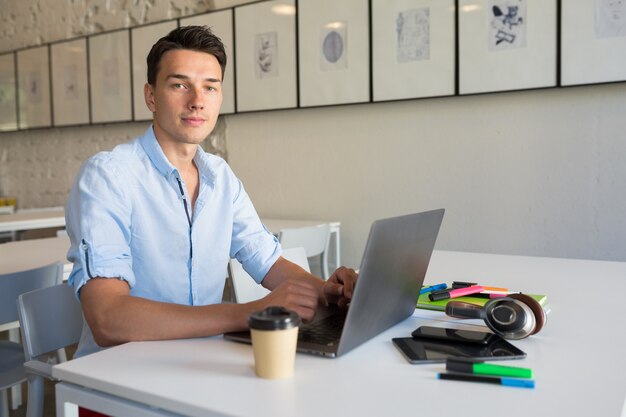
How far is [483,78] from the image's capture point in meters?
3.15

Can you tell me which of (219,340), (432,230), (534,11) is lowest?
(219,340)

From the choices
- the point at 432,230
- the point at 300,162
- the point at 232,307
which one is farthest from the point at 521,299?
the point at 300,162

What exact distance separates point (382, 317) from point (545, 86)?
2.28 m

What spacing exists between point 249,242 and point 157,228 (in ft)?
1.00

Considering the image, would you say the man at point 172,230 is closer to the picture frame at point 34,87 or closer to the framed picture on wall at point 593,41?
the framed picture on wall at point 593,41

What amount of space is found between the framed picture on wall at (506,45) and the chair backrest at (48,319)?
7.69ft

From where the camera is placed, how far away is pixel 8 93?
18.3 ft

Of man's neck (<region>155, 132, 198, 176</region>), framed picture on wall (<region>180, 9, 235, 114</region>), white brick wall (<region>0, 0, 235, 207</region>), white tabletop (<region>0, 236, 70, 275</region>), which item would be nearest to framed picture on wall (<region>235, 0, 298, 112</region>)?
framed picture on wall (<region>180, 9, 235, 114</region>)

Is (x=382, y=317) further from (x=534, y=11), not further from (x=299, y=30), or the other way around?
(x=299, y=30)

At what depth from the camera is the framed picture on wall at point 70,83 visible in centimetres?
497

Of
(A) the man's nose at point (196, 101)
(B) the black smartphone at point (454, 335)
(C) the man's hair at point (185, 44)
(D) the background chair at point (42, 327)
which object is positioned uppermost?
(C) the man's hair at point (185, 44)

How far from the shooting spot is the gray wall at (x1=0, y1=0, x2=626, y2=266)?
297cm

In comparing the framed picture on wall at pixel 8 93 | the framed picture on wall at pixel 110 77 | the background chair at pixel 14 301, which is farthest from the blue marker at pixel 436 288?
the framed picture on wall at pixel 8 93

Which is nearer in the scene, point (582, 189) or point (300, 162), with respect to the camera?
point (582, 189)
